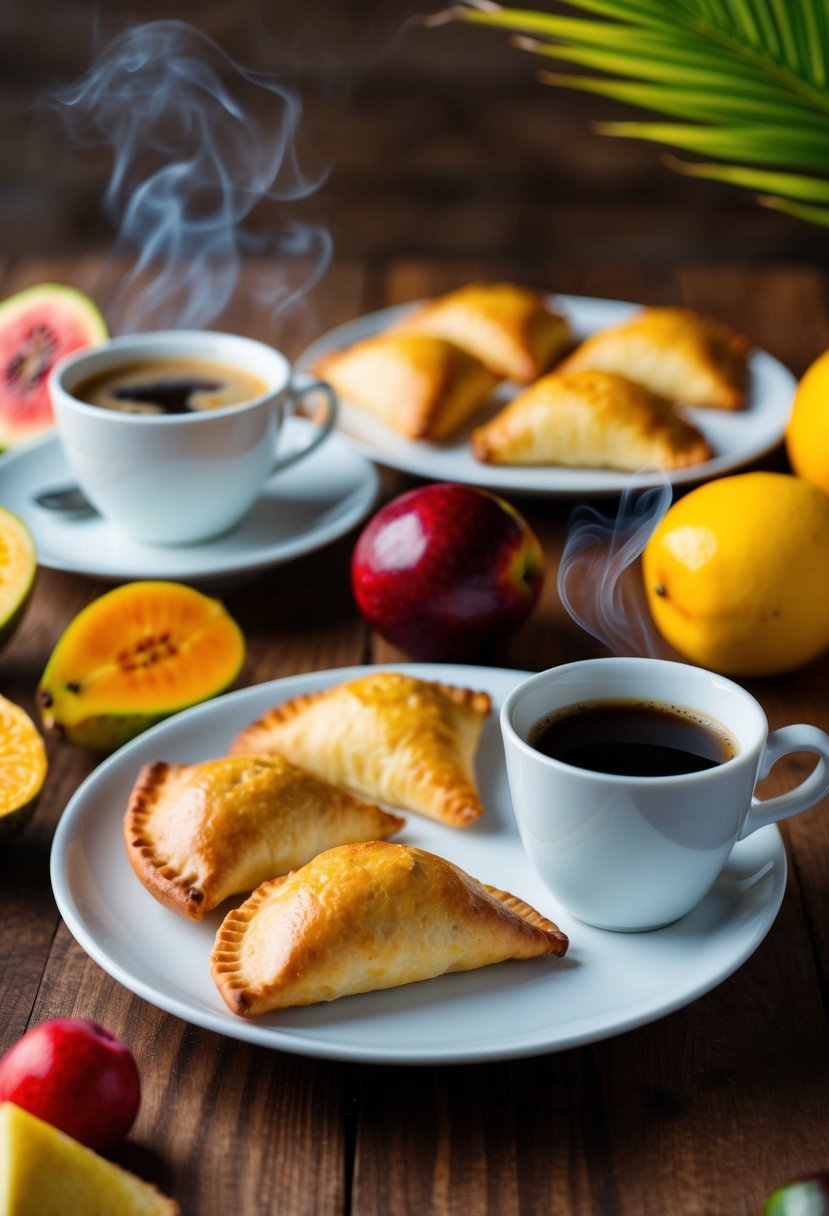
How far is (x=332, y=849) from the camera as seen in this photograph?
1.04m

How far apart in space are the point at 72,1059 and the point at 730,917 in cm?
51

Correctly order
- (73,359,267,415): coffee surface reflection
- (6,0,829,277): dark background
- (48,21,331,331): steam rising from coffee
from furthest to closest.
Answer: (6,0,829,277): dark background → (48,21,331,331): steam rising from coffee → (73,359,267,415): coffee surface reflection

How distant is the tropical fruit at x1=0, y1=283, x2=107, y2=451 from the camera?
2092mm

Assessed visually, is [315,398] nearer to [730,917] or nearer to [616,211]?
[730,917]

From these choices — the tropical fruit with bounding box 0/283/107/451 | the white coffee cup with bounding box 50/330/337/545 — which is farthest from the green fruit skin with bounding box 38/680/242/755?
the tropical fruit with bounding box 0/283/107/451

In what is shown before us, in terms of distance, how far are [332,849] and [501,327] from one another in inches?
52.1

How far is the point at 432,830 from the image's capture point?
1.21 m

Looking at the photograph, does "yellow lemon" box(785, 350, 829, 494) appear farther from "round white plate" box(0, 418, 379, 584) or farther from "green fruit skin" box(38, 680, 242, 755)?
"green fruit skin" box(38, 680, 242, 755)

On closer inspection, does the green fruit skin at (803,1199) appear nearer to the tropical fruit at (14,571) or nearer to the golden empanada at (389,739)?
the golden empanada at (389,739)

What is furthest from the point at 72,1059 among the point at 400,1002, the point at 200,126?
the point at 200,126

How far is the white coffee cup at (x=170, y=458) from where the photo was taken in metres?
1.64

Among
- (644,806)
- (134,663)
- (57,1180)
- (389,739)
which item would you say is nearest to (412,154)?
(134,663)

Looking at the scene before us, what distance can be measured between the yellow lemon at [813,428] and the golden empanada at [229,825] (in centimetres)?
83

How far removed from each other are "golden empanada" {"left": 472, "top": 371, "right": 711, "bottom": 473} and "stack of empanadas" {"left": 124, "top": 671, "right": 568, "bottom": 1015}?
1.98 feet
